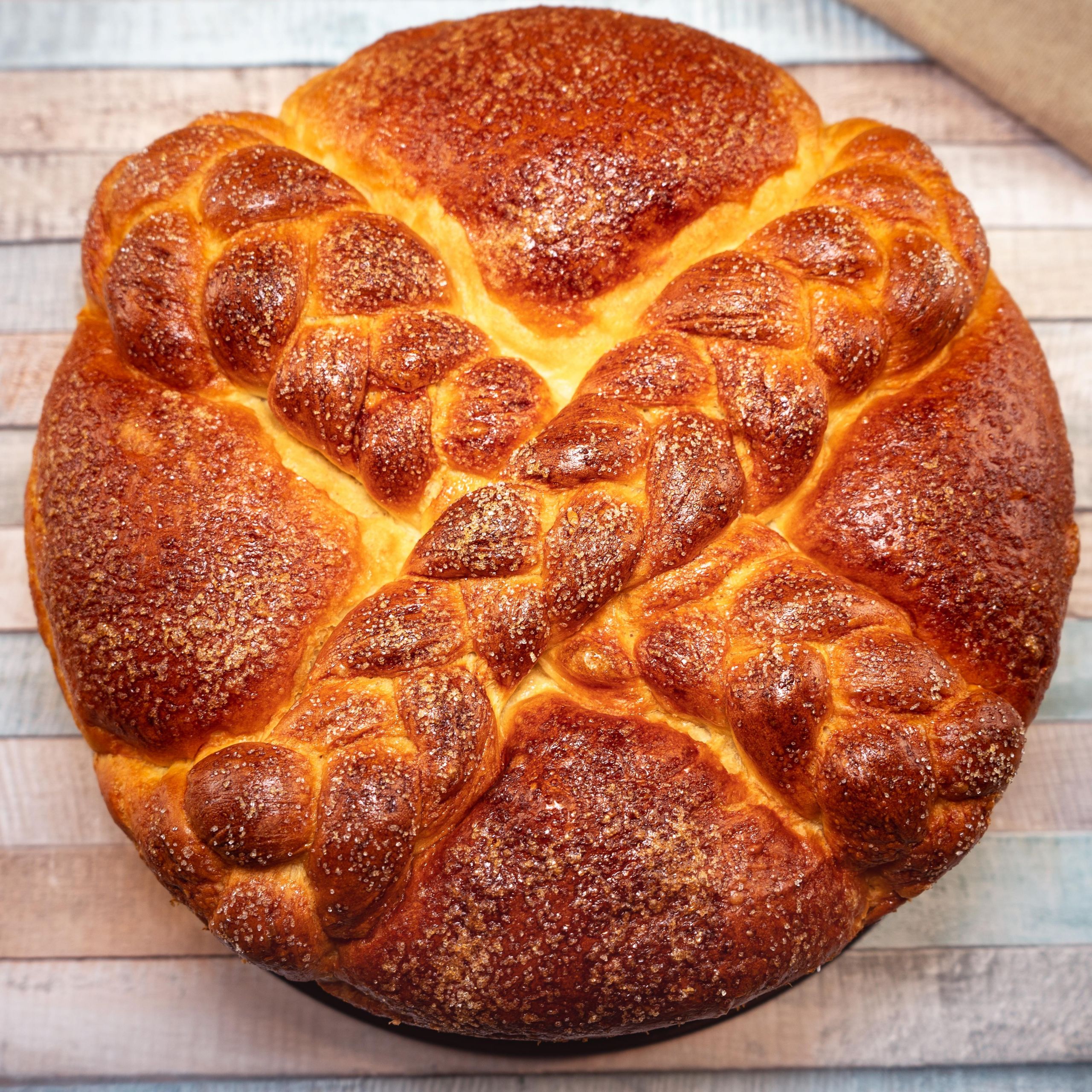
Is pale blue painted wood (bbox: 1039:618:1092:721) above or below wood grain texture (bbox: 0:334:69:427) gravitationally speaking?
below

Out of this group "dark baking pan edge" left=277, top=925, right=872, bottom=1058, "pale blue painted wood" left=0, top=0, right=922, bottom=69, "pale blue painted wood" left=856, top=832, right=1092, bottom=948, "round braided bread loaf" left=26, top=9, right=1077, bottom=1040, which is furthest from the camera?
"pale blue painted wood" left=0, top=0, right=922, bottom=69

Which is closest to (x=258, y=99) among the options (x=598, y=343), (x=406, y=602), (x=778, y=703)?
(x=598, y=343)

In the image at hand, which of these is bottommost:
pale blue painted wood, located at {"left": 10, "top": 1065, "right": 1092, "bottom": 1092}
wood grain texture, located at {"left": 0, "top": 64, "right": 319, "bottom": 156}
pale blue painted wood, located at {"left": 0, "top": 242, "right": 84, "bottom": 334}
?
pale blue painted wood, located at {"left": 10, "top": 1065, "right": 1092, "bottom": 1092}

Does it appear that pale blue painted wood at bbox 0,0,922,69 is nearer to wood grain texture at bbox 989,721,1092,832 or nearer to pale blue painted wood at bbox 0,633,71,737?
pale blue painted wood at bbox 0,633,71,737

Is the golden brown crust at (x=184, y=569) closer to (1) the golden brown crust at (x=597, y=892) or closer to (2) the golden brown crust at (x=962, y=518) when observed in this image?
(1) the golden brown crust at (x=597, y=892)

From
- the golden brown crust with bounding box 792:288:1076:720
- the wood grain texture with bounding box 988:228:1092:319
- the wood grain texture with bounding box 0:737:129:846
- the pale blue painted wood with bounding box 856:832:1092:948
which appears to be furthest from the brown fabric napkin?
the wood grain texture with bounding box 0:737:129:846

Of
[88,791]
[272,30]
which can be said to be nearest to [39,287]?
[272,30]

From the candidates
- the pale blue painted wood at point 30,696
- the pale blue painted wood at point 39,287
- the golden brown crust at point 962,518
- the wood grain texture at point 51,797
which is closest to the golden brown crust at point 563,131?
the golden brown crust at point 962,518
